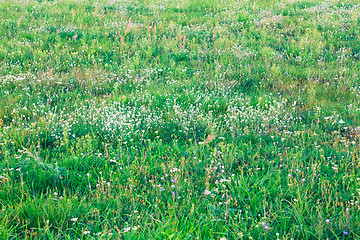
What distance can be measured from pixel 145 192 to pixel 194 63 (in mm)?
4925

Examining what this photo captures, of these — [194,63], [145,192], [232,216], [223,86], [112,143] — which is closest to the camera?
[232,216]

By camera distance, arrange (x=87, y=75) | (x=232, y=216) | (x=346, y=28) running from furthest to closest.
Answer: (x=346, y=28) < (x=87, y=75) < (x=232, y=216)

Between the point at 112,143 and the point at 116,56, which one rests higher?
the point at 116,56

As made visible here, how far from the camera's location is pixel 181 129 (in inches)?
202

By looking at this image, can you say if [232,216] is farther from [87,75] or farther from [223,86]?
[87,75]

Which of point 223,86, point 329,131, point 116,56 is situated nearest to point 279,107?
point 329,131

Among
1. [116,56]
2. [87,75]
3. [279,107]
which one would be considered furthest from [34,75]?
[279,107]

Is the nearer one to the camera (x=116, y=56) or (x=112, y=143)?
(x=112, y=143)

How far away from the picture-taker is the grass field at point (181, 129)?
3174 millimetres

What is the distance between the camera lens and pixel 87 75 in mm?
7113

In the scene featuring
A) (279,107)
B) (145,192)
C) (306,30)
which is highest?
(306,30)

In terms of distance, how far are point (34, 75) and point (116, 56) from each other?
219 centimetres

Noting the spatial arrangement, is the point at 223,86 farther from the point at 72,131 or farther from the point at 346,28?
the point at 346,28

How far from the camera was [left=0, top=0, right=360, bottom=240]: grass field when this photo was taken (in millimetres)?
3174
